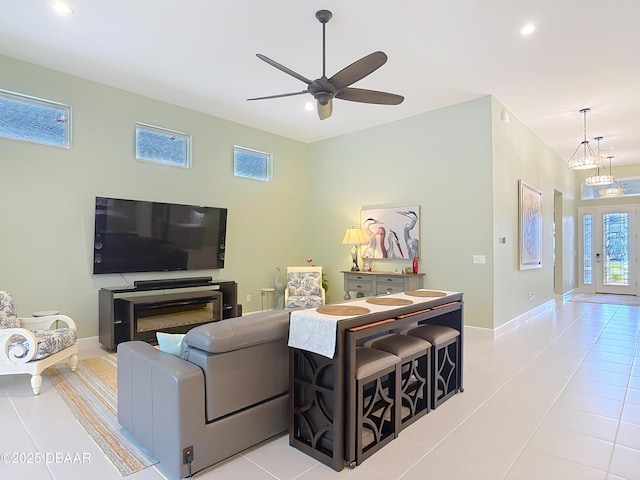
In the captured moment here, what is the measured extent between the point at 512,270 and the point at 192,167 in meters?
5.15

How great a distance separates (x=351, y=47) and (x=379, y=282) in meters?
3.39

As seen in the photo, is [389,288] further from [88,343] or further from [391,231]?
[88,343]

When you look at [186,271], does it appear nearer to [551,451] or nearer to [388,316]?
[388,316]

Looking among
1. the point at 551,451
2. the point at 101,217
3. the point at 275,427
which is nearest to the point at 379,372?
the point at 275,427

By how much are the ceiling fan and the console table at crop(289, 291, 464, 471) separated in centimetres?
187

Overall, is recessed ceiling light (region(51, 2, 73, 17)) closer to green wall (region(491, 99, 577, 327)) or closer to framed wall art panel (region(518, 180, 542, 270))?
green wall (region(491, 99, 577, 327))

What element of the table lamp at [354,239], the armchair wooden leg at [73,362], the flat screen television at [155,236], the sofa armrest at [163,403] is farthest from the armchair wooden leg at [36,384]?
the table lamp at [354,239]

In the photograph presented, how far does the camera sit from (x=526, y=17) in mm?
3275

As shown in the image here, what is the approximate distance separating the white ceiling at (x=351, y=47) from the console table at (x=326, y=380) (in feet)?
8.65

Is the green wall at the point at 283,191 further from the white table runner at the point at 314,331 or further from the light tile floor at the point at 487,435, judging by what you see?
the white table runner at the point at 314,331

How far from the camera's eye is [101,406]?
2914 mm

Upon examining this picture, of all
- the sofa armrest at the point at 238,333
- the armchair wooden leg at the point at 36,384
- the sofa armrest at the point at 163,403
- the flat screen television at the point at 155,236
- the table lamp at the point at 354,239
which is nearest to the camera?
the sofa armrest at the point at 163,403

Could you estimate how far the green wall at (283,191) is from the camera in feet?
14.0

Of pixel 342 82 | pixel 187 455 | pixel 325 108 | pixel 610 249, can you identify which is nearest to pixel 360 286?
pixel 325 108
